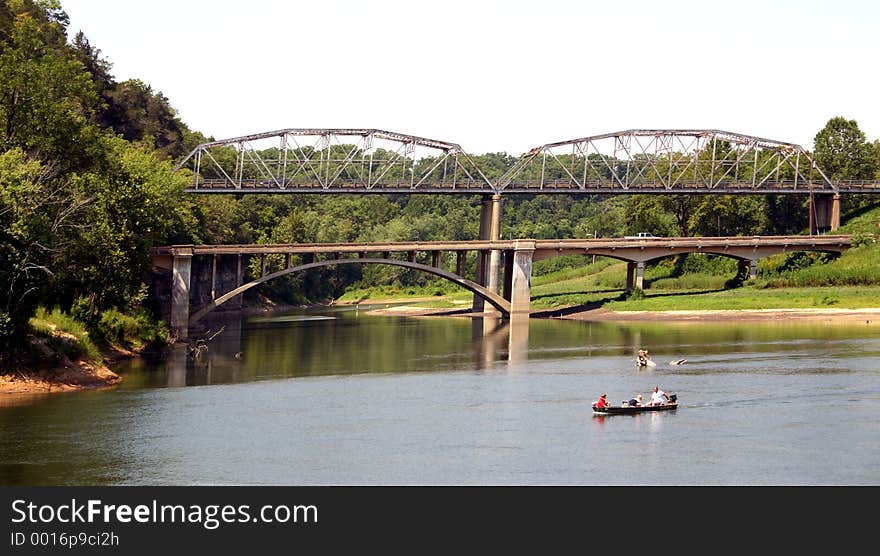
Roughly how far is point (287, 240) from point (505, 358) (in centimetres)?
8090

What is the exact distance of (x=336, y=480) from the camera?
48.0 m

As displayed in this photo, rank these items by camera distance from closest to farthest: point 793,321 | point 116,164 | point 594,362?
point 594,362
point 116,164
point 793,321

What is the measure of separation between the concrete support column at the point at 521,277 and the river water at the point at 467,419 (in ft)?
103

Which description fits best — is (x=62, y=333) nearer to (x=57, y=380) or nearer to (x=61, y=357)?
(x=61, y=357)

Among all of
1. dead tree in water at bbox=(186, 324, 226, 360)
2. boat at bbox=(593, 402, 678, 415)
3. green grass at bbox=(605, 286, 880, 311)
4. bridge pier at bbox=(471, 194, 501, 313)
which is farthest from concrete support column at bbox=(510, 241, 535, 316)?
boat at bbox=(593, 402, 678, 415)

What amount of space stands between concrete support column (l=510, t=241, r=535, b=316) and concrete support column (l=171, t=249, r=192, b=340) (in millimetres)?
35199

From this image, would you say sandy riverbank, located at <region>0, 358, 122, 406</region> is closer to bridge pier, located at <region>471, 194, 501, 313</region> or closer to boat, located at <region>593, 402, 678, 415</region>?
boat, located at <region>593, 402, 678, 415</region>

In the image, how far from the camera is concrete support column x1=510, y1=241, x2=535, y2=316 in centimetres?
12812

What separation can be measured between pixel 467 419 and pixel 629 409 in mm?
7915

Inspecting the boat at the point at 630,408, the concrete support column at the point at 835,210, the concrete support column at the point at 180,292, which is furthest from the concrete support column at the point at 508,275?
the boat at the point at 630,408

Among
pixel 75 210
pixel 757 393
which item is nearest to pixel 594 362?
pixel 757 393

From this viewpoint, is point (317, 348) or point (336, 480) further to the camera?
point (317, 348)
